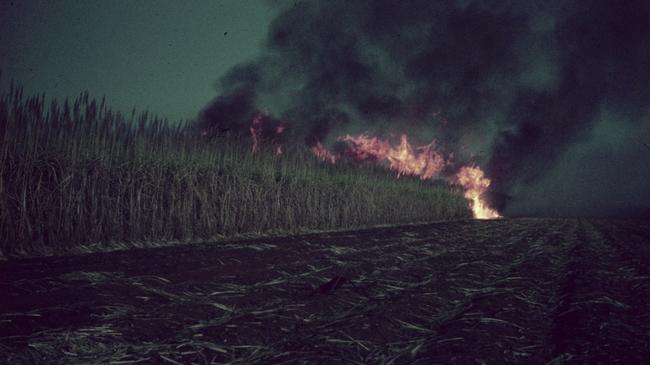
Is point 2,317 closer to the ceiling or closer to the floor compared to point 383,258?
closer to the floor

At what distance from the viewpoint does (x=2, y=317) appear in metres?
3.21

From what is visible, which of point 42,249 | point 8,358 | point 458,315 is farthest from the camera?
point 42,249

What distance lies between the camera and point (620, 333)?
321 cm

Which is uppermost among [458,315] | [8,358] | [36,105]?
[36,105]

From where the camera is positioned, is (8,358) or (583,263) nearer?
(8,358)

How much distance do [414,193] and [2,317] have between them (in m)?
18.1

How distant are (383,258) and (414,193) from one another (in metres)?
13.7

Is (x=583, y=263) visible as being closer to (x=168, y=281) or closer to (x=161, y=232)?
(x=168, y=281)

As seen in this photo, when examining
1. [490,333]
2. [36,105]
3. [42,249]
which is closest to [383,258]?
[490,333]

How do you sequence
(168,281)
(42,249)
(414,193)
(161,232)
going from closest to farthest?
(168,281) → (42,249) → (161,232) → (414,193)

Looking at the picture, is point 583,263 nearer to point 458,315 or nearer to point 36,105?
point 458,315

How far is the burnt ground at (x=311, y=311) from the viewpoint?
2.80 m

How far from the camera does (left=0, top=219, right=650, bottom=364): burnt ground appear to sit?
9.20 ft

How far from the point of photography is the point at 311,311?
3.76 metres
